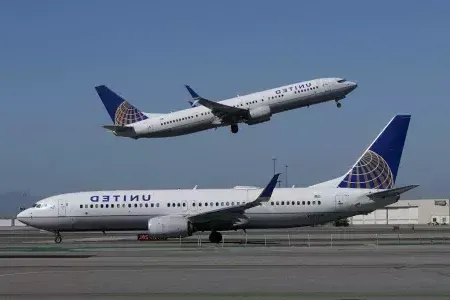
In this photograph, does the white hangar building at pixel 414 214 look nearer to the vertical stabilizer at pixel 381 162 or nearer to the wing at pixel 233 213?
the vertical stabilizer at pixel 381 162

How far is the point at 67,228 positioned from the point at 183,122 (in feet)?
39.4

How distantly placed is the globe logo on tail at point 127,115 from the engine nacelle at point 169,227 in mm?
14680

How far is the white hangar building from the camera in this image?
104688 mm

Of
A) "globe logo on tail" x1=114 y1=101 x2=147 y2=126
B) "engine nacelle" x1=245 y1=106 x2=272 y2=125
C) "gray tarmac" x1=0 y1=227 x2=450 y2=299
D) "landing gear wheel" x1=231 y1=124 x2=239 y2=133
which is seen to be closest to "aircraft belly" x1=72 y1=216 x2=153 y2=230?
"landing gear wheel" x1=231 y1=124 x2=239 y2=133

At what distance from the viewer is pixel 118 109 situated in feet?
204

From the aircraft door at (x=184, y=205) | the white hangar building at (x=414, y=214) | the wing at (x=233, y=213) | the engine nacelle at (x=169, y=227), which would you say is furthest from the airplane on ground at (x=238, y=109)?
the white hangar building at (x=414, y=214)

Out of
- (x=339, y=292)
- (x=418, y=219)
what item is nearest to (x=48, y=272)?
(x=339, y=292)

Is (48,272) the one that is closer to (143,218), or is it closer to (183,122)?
(143,218)

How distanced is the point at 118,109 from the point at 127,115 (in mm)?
2416

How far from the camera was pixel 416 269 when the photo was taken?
23.4 m

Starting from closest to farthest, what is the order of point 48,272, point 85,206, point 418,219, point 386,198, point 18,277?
point 18,277 < point 48,272 < point 386,198 < point 85,206 < point 418,219

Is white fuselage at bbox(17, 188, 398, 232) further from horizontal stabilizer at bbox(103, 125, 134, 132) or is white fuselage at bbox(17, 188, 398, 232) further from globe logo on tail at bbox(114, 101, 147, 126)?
globe logo on tail at bbox(114, 101, 147, 126)

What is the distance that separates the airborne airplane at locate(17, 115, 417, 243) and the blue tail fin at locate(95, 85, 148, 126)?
36.6ft

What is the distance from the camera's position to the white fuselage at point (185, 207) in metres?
46.5
